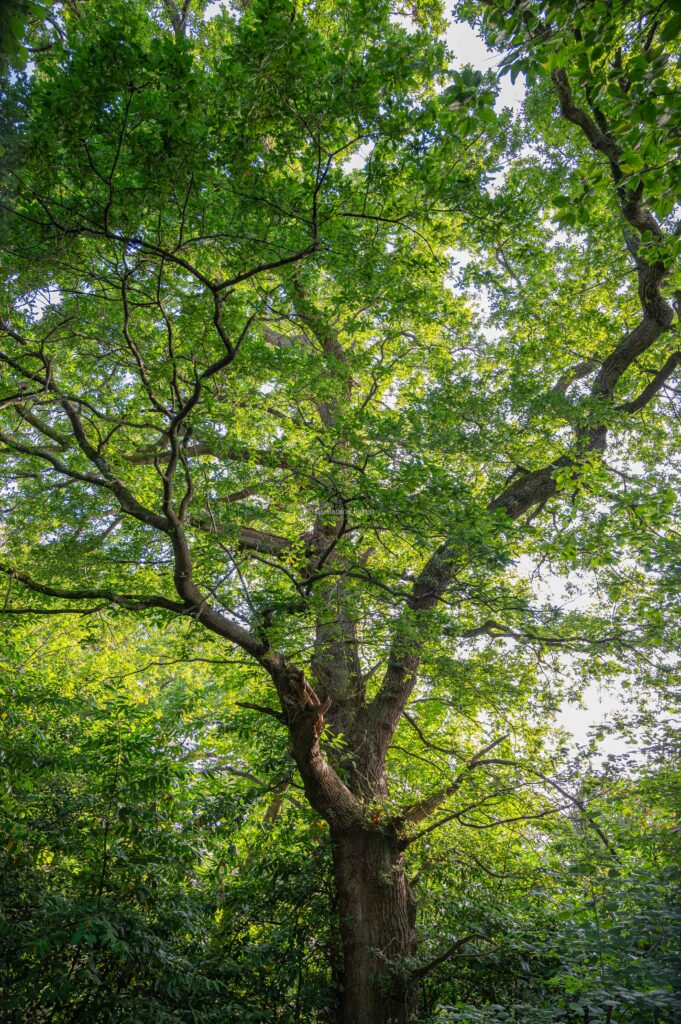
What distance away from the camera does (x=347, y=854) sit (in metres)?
5.43

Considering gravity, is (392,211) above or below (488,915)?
above

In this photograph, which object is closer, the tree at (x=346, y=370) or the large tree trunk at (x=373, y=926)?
the tree at (x=346, y=370)

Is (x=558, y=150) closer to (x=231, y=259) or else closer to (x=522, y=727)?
(x=231, y=259)

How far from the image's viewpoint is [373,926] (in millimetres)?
5086

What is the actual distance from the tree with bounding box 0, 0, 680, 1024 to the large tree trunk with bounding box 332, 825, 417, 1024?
2 centimetres

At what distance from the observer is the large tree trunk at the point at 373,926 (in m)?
4.71

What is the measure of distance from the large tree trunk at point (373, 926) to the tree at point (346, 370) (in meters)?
0.02

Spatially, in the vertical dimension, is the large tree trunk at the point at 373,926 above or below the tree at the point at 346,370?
below

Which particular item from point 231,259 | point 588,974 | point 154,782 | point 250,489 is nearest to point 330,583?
point 250,489

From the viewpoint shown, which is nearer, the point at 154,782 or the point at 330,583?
the point at 154,782

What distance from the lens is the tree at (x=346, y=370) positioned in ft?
11.5

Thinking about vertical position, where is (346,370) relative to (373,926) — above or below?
above

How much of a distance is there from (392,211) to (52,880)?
5.34 meters

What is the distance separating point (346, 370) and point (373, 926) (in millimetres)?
4949
